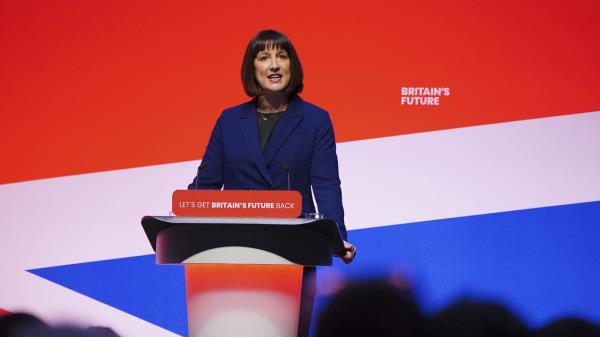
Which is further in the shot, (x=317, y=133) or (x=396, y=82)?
(x=396, y=82)

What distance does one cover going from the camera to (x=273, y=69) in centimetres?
255

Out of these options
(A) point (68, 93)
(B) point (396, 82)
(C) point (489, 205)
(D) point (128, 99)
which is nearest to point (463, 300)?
(C) point (489, 205)

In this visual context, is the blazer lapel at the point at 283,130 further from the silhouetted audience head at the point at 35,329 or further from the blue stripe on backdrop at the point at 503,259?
the silhouetted audience head at the point at 35,329

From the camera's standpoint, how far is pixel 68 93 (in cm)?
411

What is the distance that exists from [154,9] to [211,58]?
380 mm

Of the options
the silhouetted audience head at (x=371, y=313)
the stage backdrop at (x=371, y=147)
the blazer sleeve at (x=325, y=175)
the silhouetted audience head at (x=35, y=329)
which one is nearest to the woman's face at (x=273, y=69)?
the blazer sleeve at (x=325, y=175)

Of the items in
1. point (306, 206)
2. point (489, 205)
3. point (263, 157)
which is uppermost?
point (263, 157)

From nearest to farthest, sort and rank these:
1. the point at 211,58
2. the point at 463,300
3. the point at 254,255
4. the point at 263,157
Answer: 1. the point at 254,255
2. the point at 263,157
3. the point at 463,300
4. the point at 211,58

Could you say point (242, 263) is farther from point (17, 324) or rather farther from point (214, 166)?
point (17, 324)

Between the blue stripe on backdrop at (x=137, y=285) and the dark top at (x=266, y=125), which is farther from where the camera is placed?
the blue stripe on backdrop at (x=137, y=285)

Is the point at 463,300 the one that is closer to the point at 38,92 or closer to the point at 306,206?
the point at 306,206

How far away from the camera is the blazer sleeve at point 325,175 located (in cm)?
250

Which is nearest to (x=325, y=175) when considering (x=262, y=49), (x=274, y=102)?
(x=274, y=102)

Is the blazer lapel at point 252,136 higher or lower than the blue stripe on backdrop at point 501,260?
higher
